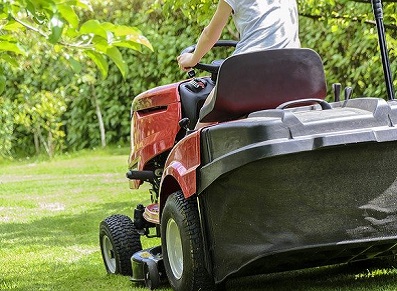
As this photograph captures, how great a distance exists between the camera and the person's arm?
4531 mm

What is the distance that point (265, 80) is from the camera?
4.34 meters

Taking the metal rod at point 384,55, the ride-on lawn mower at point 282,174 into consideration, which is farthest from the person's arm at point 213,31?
the metal rod at point 384,55

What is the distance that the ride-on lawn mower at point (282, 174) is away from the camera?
4.15 m

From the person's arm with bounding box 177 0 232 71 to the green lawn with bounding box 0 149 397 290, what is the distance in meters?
1.17

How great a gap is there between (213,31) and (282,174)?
782 mm

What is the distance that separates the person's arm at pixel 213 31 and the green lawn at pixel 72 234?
117 centimetres

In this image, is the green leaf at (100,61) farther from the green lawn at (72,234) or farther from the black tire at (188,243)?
the green lawn at (72,234)

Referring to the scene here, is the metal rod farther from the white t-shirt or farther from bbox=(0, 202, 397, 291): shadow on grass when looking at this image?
bbox=(0, 202, 397, 291): shadow on grass

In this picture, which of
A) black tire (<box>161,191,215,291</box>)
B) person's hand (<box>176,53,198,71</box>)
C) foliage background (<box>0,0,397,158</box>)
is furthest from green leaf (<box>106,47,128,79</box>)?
foliage background (<box>0,0,397,158</box>)

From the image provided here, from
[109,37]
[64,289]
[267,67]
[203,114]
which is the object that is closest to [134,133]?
[64,289]

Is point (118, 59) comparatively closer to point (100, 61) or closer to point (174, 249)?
point (100, 61)

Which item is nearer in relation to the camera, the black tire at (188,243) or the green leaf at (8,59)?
the green leaf at (8,59)

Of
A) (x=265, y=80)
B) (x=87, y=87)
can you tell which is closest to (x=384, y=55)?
(x=265, y=80)

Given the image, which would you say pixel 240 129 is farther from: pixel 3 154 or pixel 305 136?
pixel 3 154
